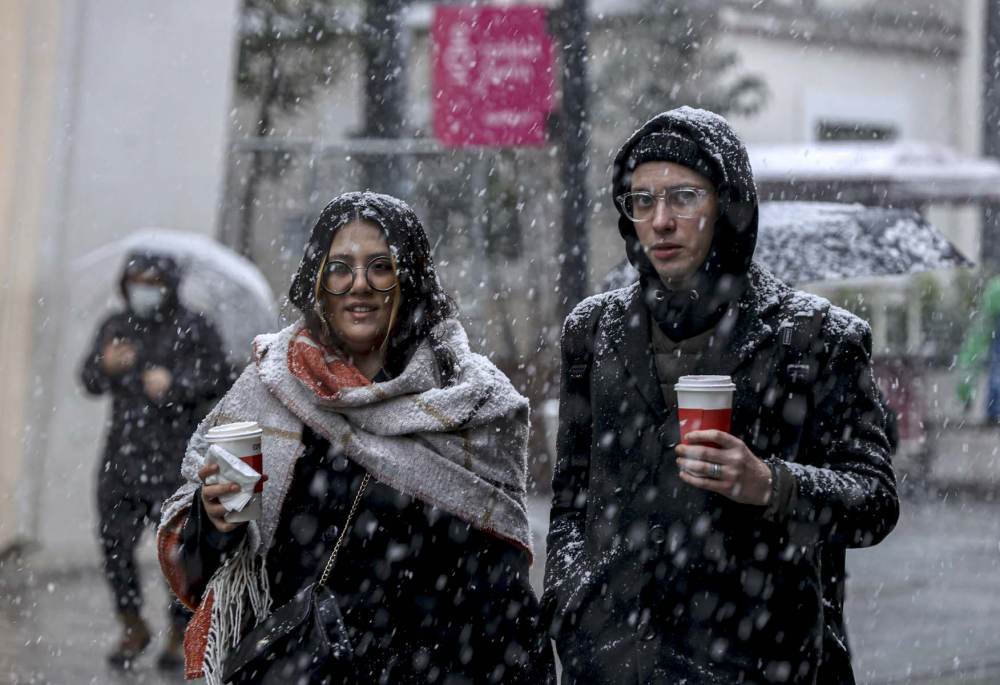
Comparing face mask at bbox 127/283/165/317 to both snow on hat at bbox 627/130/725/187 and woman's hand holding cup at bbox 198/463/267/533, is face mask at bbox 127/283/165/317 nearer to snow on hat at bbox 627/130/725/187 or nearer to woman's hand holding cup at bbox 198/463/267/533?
woman's hand holding cup at bbox 198/463/267/533

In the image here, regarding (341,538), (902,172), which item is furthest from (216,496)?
(902,172)

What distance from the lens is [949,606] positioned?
786 centimetres

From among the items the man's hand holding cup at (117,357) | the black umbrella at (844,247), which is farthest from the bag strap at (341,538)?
the man's hand holding cup at (117,357)

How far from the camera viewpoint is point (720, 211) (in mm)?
2783

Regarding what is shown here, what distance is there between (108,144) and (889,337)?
7915 mm

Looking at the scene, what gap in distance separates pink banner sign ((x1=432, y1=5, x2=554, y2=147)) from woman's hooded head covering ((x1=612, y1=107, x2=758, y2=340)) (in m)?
6.39

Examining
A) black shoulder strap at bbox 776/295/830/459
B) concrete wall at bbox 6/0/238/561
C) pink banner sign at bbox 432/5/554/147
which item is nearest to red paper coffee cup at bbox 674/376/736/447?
black shoulder strap at bbox 776/295/830/459

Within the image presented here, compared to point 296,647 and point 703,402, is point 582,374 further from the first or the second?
point 296,647

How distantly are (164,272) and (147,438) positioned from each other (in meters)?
0.93

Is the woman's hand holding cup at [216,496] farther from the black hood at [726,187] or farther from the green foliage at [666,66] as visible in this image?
the green foliage at [666,66]

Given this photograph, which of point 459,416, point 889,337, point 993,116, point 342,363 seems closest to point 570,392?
point 459,416

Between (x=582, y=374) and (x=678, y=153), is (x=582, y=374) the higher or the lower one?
the lower one

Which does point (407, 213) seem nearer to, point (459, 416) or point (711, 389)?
point (459, 416)

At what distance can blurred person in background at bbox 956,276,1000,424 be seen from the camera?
38.8ft
